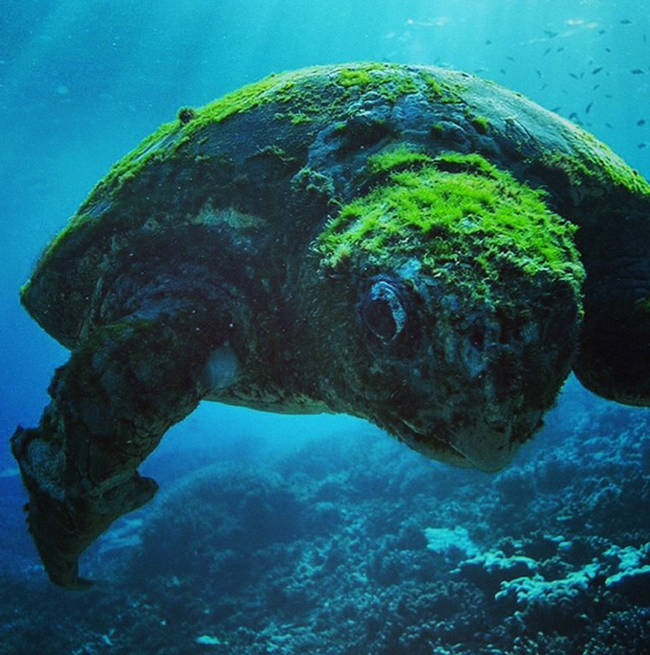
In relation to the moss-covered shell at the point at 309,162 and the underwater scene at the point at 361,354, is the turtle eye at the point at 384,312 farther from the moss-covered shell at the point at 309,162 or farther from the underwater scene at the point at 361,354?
the moss-covered shell at the point at 309,162

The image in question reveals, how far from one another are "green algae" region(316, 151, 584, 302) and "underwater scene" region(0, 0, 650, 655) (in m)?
0.01

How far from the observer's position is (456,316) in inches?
68.4

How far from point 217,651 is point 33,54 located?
26.7 meters

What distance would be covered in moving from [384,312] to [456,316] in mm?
271

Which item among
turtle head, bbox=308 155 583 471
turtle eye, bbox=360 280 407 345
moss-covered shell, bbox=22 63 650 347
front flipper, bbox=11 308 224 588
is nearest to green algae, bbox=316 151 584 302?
turtle head, bbox=308 155 583 471

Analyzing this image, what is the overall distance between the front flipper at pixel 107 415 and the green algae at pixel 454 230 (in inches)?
38.2

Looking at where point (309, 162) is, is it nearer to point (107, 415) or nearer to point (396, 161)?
point (396, 161)

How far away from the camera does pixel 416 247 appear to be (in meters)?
1.92

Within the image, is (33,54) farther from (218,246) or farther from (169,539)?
(218,246)

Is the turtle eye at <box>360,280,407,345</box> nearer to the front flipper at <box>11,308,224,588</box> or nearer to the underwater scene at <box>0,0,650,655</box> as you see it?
the underwater scene at <box>0,0,650,655</box>

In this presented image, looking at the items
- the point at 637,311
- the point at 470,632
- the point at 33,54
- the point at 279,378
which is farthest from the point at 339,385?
the point at 33,54

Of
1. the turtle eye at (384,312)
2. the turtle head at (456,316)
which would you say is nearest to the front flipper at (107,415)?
the turtle head at (456,316)

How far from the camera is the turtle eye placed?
1815 mm

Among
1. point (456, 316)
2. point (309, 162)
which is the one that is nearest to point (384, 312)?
point (456, 316)
